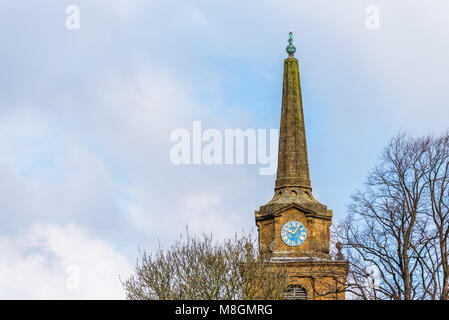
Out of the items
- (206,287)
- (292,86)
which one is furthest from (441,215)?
(292,86)

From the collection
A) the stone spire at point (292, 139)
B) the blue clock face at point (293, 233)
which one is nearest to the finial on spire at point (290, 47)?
the stone spire at point (292, 139)

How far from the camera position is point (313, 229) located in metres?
67.1

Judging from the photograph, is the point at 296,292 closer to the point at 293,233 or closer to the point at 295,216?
the point at 293,233

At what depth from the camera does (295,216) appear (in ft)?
222

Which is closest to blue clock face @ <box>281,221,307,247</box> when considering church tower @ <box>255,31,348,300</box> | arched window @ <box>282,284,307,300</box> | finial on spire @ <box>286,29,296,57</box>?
church tower @ <box>255,31,348,300</box>

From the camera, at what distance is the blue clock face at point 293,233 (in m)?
66.9

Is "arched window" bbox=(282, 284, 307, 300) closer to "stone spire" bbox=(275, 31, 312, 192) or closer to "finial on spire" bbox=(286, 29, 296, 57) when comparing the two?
"stone spire" bbox=(275, 31, 312, 192)

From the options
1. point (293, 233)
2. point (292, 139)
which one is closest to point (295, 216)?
point (293, 233)

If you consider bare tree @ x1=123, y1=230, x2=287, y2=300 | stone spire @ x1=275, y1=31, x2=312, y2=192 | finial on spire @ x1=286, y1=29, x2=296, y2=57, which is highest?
finial on spire @ x1=286, y1=29, x2=296, y2=57

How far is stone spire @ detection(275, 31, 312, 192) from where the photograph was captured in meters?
70.4

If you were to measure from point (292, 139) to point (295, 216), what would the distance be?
7023mm

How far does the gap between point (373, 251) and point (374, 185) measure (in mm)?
3728
